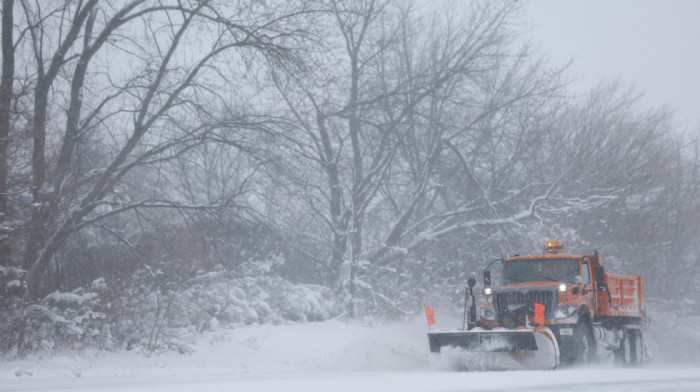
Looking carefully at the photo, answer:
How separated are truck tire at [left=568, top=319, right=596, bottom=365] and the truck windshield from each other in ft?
3.10

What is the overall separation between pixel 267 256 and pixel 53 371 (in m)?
7.99

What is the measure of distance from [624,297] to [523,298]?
4.02 m

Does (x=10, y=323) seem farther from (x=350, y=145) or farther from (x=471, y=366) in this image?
(x=350, y=145)

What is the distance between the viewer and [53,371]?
11859 millimetres

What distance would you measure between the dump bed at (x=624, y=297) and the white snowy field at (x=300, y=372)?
1.48 meters

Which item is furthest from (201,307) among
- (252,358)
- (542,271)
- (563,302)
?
(563,302)

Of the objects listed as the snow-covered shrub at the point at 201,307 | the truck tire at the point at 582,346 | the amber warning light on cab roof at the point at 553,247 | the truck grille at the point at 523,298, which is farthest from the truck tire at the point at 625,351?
the snow-covered shrub at the point at 201,307

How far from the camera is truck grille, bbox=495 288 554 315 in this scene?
556 inches

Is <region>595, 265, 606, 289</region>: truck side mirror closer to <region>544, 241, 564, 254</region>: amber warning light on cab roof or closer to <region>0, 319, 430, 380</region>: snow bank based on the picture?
<region>544, 241, 564, 254</region>: amber warning light on cab roof

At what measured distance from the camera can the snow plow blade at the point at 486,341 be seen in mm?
12500

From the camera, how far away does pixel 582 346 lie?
14047 mm

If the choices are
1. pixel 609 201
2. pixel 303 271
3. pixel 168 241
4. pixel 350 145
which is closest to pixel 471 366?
pixel 168 241

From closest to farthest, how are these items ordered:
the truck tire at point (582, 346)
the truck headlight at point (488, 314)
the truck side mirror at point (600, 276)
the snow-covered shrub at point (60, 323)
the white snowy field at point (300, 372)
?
the white snowy field at point (300, 372)
the snow-covered shrub at point (60, 323)
the truck tire at point (582, 346)
the truck headlight at point (488, 314)
the truck side mirror at point (600, 276)

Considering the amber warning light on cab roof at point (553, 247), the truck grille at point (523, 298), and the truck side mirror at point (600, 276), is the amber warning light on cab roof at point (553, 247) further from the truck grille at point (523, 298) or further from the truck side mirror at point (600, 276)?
the truck grille at point (523, 298)
